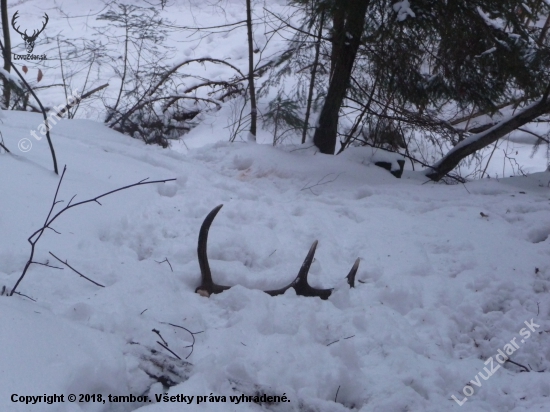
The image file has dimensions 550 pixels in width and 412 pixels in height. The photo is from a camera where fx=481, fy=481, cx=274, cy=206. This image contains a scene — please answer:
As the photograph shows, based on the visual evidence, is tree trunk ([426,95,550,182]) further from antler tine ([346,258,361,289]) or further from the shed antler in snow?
the shed antler in snow

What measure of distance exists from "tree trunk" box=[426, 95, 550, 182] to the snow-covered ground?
639mm

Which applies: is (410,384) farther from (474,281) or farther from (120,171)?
(120,171)

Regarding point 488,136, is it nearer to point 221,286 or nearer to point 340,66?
point 340,66

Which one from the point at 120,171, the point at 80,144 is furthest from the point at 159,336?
the point at 80,144

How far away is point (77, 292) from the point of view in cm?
252

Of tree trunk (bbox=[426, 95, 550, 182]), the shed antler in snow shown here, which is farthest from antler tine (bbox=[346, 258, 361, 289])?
tree trunk (bbox=[426, 95, 550, 182])

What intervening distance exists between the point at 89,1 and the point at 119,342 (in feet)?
45.7

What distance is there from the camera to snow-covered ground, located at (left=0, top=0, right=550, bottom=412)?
79.5 inches

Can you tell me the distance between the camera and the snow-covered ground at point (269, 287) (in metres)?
2.02

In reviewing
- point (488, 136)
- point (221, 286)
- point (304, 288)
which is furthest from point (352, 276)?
point (488, 136)

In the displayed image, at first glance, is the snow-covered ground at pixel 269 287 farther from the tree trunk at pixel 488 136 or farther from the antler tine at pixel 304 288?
the tree trunk at pixel 488 136

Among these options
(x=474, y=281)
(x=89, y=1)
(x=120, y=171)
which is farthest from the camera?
(x=89, y=1)

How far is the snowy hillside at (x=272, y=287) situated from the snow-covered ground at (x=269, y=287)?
0.03 ft

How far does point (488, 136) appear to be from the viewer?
5.59 meters
